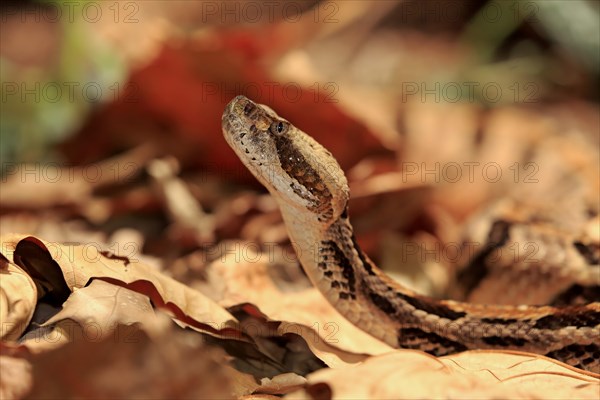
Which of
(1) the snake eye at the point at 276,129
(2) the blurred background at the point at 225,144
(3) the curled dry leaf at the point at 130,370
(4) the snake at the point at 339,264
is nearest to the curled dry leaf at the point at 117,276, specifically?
(4) the snake at the point at 339,264

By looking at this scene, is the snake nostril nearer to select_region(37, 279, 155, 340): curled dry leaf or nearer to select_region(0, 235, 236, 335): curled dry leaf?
select_region(0, 235, 236, 335): curled dry leaf

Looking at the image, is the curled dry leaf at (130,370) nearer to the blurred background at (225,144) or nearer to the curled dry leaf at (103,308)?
the curled dry leaf at (103,308)

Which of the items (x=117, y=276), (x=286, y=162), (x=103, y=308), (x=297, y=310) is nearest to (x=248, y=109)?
(x=286, y=162)

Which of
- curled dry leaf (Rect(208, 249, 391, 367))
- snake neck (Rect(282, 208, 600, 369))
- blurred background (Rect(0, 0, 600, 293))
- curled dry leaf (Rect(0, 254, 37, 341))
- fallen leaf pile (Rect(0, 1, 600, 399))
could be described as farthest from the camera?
blurred background (Rect(0, 0, 600, 293))

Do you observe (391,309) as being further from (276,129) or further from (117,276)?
(117,276)

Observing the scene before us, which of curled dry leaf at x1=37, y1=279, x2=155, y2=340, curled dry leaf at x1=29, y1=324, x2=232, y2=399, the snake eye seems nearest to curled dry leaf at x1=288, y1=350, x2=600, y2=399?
curled dry leaf at x1=29, y1=324, x2=232, y2=399

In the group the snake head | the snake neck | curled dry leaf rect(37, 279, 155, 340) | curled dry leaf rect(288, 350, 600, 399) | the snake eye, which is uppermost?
the snake eye
